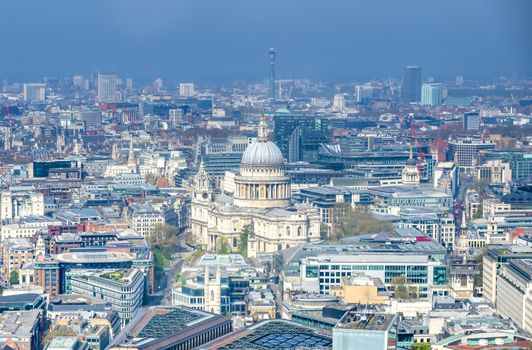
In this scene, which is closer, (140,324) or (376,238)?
(140,324)

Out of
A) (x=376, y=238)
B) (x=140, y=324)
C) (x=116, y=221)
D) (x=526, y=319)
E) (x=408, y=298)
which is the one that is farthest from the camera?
(x=116, y=221)

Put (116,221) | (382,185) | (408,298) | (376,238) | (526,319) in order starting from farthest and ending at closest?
(382,185) < (116,221) < (376,238) < (408,298) < (526,319)

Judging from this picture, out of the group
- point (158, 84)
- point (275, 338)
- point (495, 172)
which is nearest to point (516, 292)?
point (275, 338)

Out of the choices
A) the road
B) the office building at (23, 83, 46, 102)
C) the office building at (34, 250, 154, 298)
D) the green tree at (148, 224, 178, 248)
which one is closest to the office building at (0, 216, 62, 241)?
the green tree at (148, 224, 178, 248)

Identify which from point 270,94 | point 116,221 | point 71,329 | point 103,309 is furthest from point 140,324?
point 270,94

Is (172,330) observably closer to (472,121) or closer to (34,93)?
(472,121)

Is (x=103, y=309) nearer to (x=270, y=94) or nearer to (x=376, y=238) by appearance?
(x=376, y=238)

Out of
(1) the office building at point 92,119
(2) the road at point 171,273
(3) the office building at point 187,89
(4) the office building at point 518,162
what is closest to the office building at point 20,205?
(2) the road at point 171,273
